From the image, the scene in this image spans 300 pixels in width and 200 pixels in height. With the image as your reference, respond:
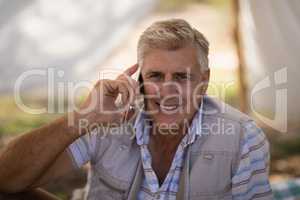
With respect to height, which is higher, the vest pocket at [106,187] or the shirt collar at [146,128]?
the shirt collar at [146,128]

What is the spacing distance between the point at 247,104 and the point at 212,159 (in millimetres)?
2085

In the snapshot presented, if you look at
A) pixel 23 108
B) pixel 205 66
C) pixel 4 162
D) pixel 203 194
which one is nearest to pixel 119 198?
pixel 203 194

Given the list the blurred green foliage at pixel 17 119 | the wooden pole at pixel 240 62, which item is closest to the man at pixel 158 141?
the wooden pole at pixel 240 62

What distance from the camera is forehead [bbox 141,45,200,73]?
6.43ft

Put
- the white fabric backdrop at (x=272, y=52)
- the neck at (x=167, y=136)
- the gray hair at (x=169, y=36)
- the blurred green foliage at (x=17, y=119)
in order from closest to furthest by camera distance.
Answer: the gray hair at (x=169, y=36) < the neck at (x=167, y=136) < the white fabric backdrop at (x=272, y=52) < the blurred green foliage at (x=17, y=119)

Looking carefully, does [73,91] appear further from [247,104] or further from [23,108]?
[23,108]

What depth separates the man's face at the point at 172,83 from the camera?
1969 mm

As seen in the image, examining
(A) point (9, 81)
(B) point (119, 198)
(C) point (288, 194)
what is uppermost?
(A) point (9, 81)

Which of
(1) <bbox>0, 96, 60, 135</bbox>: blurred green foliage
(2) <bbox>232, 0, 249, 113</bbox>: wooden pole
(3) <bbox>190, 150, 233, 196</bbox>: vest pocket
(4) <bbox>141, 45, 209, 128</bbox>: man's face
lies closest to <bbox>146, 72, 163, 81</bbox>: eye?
(4) <bbox>141, 45, 209, 128</bbox>: man's face

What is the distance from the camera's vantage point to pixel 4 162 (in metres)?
1.86

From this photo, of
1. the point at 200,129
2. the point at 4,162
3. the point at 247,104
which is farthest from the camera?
the point at 247,104

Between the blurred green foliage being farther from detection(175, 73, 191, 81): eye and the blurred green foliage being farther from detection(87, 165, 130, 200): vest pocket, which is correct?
detection(175, 73, 191, 81): eye

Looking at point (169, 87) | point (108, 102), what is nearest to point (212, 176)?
point (169, 87)

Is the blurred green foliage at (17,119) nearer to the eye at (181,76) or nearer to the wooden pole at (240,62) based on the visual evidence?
the wooden pole at (240,62)
